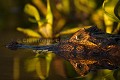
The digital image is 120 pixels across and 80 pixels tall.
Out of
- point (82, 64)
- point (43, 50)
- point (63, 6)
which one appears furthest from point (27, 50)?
point (63, 6)

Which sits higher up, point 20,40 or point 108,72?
point 20,40

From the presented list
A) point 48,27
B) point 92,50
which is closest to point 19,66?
point 92,50

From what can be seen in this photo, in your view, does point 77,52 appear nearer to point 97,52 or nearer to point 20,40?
point 97,52

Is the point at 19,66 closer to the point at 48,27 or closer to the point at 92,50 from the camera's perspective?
the point at 92,50

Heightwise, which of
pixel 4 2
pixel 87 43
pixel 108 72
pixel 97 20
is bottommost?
pixel 108 72
